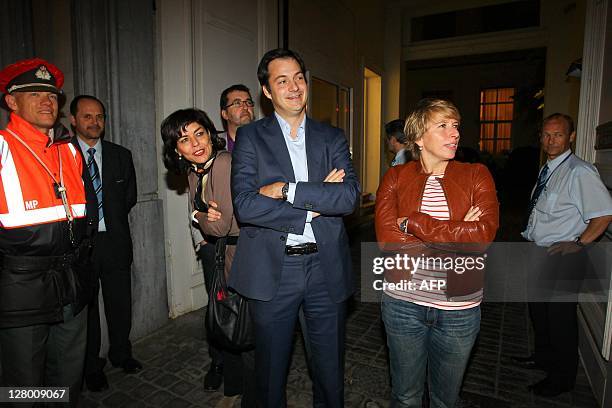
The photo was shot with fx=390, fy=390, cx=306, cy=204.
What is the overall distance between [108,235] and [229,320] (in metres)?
1.56

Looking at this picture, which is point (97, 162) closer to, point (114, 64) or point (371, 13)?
point (114, 64)

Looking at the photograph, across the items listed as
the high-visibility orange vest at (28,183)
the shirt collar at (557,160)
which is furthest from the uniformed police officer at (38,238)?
the shirt collar at (557,160)

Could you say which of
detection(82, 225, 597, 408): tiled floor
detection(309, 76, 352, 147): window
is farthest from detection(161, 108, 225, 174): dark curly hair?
detection(309, 76, 352, 147): window

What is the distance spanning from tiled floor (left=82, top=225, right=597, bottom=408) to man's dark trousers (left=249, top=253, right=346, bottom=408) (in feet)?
2.80

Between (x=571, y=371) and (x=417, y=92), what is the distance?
21817 millimetres

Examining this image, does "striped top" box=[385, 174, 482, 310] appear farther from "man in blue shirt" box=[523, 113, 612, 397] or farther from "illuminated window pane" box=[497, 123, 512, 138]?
"illuminated window pane" box=[497, 123, 512, 138]

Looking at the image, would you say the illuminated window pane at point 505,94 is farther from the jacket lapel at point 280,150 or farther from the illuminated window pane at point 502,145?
the jacket lapel at point 280,150

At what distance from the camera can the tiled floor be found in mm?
2918

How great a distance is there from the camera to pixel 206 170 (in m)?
2.64

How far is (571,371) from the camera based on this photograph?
2.93m

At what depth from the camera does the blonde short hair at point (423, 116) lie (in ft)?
6.53

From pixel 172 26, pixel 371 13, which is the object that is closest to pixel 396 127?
pixel 172 26

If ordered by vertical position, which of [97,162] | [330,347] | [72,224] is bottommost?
[330,347]

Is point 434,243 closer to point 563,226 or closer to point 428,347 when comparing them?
point 428,347
